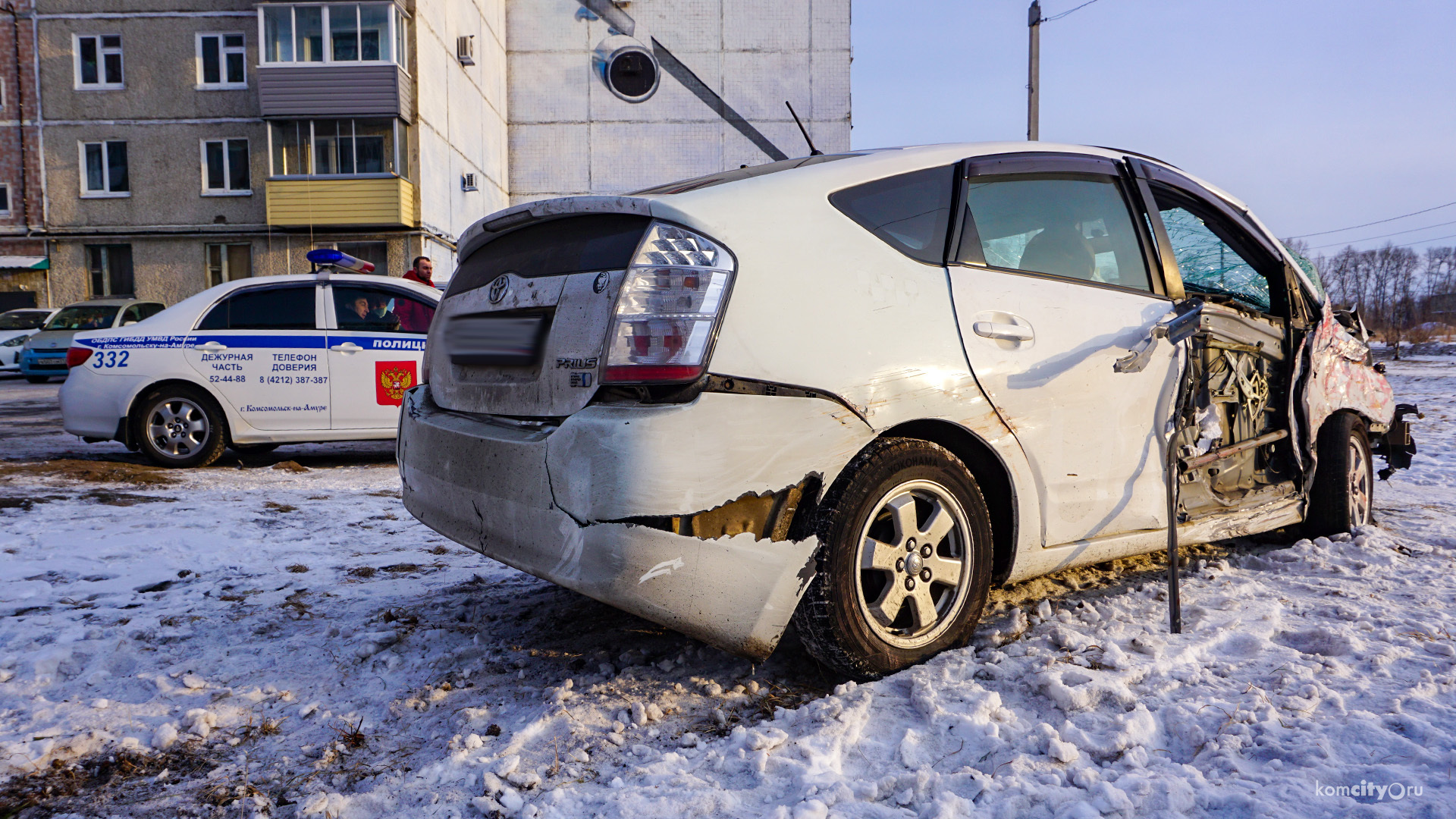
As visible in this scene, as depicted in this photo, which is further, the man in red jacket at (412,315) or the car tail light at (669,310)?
the man in red jacket at (412,315)

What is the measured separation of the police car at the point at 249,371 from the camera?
22.7 ft

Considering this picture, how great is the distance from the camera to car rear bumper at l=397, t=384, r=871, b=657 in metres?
2.11

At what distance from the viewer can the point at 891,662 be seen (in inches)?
97.9

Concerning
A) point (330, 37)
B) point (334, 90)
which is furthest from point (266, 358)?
point (330, 37)

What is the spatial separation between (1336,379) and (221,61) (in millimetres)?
27715

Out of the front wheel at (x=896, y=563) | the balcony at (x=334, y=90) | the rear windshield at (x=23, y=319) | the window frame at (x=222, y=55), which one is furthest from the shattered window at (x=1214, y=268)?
the window frame at (x=222, y=55)

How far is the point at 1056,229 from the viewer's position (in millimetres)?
3021

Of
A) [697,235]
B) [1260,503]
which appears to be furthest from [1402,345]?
[697,235]

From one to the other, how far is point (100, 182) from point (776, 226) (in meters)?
29.3

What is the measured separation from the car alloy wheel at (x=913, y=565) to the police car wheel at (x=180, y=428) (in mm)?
6329

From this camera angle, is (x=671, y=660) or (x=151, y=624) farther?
(x=151, y=624)

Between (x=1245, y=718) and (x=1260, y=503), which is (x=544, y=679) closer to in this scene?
(x=1245, y=718)

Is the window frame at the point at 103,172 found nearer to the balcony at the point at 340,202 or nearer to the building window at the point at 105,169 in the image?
the building window at the point at 105,169

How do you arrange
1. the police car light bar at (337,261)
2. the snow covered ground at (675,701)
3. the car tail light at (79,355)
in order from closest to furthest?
the snow covered ground at (675,701)
the car tail light at (79,355)
the police car light bar at (337,261)
